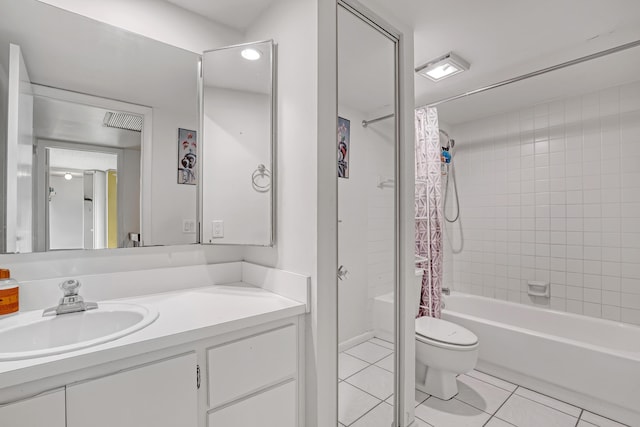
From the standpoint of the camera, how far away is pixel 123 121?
4.67 ft

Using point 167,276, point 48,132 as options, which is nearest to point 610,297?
point 167,276

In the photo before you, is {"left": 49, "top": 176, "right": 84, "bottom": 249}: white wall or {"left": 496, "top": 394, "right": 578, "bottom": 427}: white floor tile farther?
{"left": 496, "top": 394, "right": 578, "bottom": 427}: white floor tile

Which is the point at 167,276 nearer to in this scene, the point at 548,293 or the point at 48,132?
the point at 48,132

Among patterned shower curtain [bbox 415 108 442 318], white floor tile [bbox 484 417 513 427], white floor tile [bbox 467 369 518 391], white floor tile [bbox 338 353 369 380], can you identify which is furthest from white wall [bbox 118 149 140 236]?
white floor tile [bbox 467 369 518 391]

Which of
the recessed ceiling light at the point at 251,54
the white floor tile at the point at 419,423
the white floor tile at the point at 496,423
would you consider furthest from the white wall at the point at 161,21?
the white floor tile at the point at 496,423

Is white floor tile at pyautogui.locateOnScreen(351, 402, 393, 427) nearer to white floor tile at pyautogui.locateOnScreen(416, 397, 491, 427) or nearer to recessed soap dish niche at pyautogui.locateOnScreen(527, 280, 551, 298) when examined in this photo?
white floor tile at pyautogui.locateOnScreen(416, 397, 491, 427)

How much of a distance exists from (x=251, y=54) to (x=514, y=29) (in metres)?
1.52

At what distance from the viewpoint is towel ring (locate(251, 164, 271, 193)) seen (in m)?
1.50

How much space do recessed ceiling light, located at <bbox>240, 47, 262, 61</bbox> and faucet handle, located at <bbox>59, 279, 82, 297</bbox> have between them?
1290 millimetres

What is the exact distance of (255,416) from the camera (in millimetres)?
1112

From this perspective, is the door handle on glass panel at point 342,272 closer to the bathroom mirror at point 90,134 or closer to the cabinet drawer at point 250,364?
the cabinet drawer at point 250,364

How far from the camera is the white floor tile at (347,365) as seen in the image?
134cm

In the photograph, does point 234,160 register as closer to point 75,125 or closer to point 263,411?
point 75,125

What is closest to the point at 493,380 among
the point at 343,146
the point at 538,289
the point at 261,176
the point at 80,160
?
the point at 538,289
